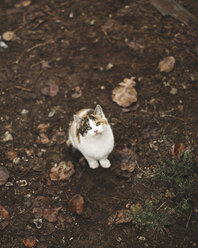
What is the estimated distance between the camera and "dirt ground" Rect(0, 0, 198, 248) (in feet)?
8.23

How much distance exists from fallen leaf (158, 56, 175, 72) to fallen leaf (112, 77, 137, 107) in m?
0.35

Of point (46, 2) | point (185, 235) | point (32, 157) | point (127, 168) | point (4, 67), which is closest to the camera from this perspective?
point (185, 235)

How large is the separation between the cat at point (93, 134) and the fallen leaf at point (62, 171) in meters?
0.27

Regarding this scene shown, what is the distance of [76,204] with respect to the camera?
8.40 ft

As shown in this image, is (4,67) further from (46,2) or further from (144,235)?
(144,235)

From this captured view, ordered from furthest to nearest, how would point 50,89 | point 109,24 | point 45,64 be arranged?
point 109,24
point 45,64
point 50,89

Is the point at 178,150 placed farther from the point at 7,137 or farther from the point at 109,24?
the point at 109,24

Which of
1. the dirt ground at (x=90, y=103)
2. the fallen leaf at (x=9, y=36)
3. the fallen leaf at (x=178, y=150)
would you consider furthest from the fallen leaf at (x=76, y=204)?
the fallen leaf at (x=9, y=36)

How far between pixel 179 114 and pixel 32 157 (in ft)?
5.17

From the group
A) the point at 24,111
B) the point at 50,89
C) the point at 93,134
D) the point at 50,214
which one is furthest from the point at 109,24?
the point at 50,214

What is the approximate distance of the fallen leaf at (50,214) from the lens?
8.39 ft

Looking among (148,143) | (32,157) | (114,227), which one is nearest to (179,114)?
→ (148,143)

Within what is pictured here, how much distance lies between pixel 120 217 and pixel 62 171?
0.72 metres

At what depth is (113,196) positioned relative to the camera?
2615 mm
